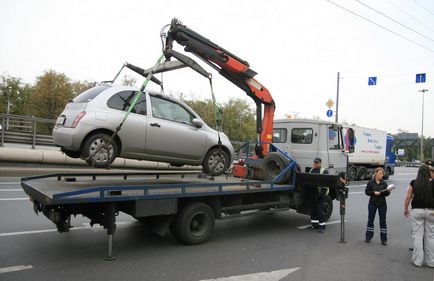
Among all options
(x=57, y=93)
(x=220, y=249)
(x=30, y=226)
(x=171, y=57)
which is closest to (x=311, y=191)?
(x=220, y=249)

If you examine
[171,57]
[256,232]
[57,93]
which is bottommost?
[256,232]

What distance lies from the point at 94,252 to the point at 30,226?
2.08m

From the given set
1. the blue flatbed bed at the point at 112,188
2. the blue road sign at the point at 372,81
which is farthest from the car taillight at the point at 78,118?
the blue road sign at the point at 372,81

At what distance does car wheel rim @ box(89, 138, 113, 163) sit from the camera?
6184 millimetres

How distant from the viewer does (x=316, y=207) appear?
863 cm

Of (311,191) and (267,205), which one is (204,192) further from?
(311,191)

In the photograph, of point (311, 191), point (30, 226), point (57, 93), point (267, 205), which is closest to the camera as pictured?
point (30, 226)

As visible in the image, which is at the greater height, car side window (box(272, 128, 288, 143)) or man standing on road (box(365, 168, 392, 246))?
car side window (box(272, 128, 288, 143))

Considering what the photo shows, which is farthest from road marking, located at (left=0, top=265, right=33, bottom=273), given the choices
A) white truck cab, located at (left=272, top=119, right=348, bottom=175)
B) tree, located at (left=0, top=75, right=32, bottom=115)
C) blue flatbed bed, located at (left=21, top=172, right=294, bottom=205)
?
tree, located at (left=0, top=75, right=32, bottom=115)

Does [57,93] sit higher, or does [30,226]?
[57,93]

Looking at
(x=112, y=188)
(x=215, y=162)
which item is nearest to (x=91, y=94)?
(x=112, y=188)

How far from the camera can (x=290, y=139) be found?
11.2 m

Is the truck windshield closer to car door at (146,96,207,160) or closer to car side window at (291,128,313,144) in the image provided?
car side window at (291,128,313,144)

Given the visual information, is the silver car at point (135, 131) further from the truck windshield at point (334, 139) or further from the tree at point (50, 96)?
the tree at point (50, 96)
